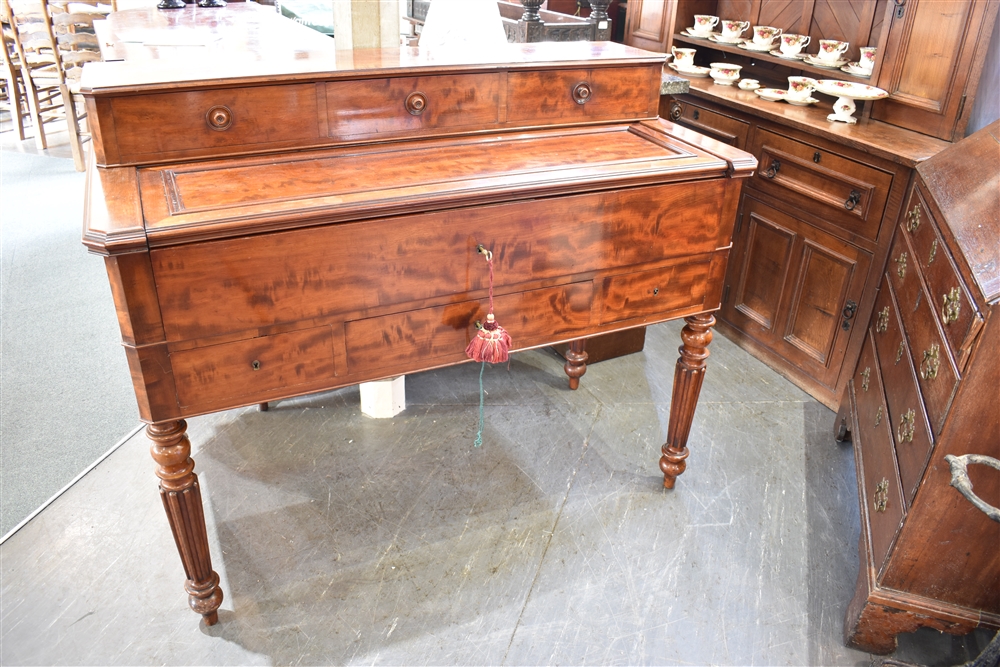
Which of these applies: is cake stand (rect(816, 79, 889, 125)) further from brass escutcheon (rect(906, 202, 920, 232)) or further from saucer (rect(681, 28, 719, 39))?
saucer (rect(681, 28, 719, 39))

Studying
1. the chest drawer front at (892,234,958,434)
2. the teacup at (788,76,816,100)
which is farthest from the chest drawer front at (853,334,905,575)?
the teacup at (788,76,816,100)

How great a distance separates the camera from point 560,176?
150cm

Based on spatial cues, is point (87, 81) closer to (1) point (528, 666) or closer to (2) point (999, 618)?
(1) point (528, 666)

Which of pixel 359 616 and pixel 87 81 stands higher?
pixel 87 81

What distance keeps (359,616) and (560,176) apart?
3.51 ft

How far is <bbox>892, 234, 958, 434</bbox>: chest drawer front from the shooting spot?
140cm

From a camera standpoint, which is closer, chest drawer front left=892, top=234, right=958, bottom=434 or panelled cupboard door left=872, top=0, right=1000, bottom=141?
chest drawer front left=892, top=234, right=958, bottom=434

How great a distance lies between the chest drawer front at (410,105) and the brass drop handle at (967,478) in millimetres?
1158

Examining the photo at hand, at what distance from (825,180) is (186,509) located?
6.68 ft

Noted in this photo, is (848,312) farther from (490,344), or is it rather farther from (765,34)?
(490,344)

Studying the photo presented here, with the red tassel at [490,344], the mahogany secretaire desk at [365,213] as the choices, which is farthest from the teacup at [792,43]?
the red tassel at [490,344]

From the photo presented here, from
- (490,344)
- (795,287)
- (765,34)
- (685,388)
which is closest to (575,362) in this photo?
(685,388)

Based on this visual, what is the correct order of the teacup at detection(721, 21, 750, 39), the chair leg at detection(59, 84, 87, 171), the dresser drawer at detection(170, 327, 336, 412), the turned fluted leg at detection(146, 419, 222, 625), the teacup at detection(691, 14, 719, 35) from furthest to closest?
the chair leg at detection(59, 84, 87, 171), the teacup at detection(691, 14, 719, 35), the teacup at detection(721, 21, 750, 39), the turned fluted leg at detection(146, 419, 222, 625), the dresser drawer at detection(170, 327, 336, 412)

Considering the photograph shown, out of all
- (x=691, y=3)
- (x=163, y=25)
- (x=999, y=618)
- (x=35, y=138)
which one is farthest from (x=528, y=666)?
(x=35, y=138)
